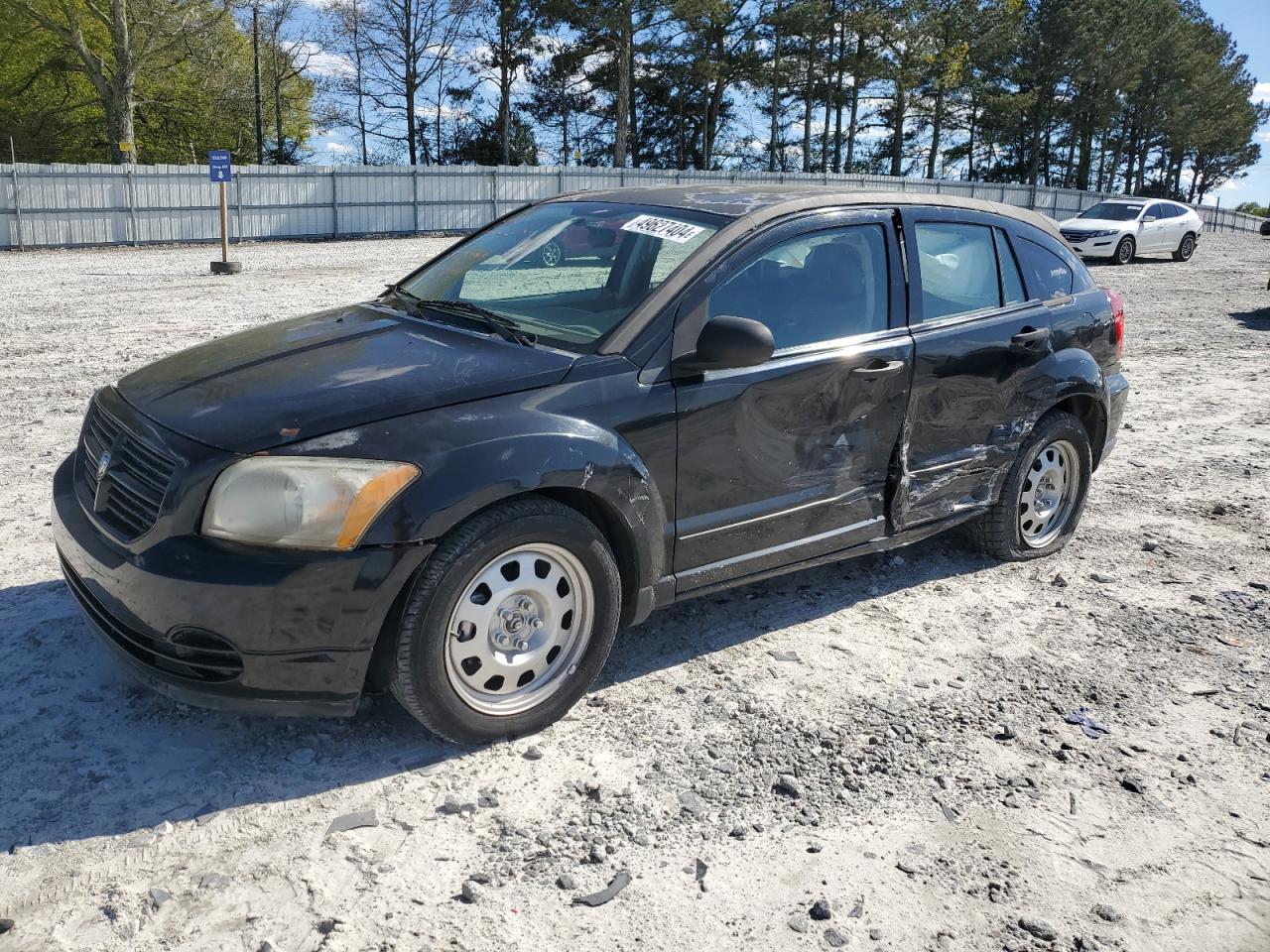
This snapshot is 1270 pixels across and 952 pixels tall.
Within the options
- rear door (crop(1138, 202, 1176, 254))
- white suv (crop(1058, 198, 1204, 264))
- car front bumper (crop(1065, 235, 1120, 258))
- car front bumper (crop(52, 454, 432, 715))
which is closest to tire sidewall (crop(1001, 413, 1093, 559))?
car front bumper (crop(52, 454, 432, 715))

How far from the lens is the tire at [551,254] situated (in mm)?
4473

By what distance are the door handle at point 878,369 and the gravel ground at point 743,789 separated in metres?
1.08

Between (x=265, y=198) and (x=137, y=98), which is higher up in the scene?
(x=137, y=98)

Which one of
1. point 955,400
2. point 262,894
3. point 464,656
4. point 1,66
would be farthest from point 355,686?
point 1,66

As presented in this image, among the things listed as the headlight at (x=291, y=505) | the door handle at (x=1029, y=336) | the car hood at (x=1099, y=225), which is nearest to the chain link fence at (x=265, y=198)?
the car hood at (x=1099, y=225)

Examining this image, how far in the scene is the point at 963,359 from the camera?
15.1 ft

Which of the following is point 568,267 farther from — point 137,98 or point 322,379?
point 137,98

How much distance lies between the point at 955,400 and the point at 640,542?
1783mm

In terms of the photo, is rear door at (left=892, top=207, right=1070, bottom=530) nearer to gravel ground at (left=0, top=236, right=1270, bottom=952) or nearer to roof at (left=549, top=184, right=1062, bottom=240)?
roof at (left=549, top=184, right=1062, bottom=240)

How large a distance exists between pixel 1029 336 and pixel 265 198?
1045 inches

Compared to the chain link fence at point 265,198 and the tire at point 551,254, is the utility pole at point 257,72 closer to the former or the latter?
the chain link fence at point 265,198

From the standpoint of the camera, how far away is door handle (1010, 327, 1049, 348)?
486 cm

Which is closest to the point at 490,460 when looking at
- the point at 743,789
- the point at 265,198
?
the point at 743,789

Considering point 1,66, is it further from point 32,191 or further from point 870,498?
point 870,498
